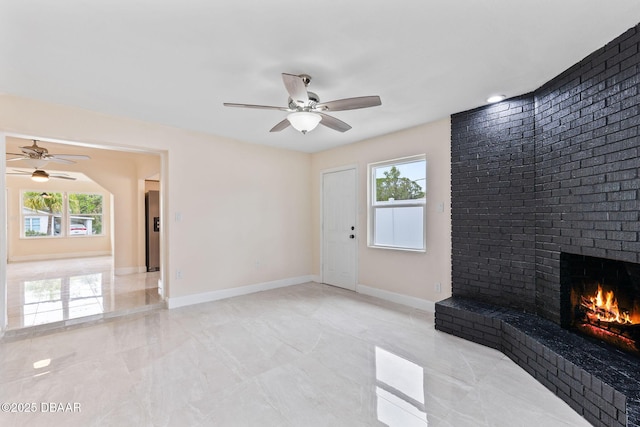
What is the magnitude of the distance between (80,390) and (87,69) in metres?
2.48

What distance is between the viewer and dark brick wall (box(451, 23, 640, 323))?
2.05m

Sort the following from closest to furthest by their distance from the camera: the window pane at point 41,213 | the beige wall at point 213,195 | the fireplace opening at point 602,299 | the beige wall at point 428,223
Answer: the fireplace opening at point 602,299
the beige wall at point 213,195
the beige wall at point 428,223
the window pane at point 41,213

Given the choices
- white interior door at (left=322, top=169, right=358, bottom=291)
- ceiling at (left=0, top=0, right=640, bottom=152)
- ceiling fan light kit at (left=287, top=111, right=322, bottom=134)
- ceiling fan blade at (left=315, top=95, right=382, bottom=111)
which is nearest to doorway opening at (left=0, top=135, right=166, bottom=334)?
ceiling at (left=0, top=0, right=640, bottom=152)

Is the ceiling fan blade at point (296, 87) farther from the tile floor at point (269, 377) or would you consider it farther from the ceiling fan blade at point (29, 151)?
the ceiling fan blade at point (29, 151)

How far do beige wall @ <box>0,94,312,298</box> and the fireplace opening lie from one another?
153 inches

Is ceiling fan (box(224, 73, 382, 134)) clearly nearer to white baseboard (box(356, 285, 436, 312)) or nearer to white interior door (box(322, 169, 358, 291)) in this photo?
white interior door (box(322, 169, 358, 291))

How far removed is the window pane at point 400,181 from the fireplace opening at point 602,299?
1.84 metres

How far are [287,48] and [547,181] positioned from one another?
259cm

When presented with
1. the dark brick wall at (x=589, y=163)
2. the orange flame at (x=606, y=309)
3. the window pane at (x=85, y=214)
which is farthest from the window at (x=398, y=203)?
the window pane at (x=85, y=214)

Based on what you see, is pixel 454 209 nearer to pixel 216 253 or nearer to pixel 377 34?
pixel 377 34

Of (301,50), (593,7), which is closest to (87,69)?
(301,50)

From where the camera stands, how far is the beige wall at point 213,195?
334 cm

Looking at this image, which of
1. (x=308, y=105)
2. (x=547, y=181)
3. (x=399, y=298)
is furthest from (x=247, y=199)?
(x=547, y=181)

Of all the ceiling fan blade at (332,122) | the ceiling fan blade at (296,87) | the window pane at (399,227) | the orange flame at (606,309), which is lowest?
the orange flame at (606,309)
